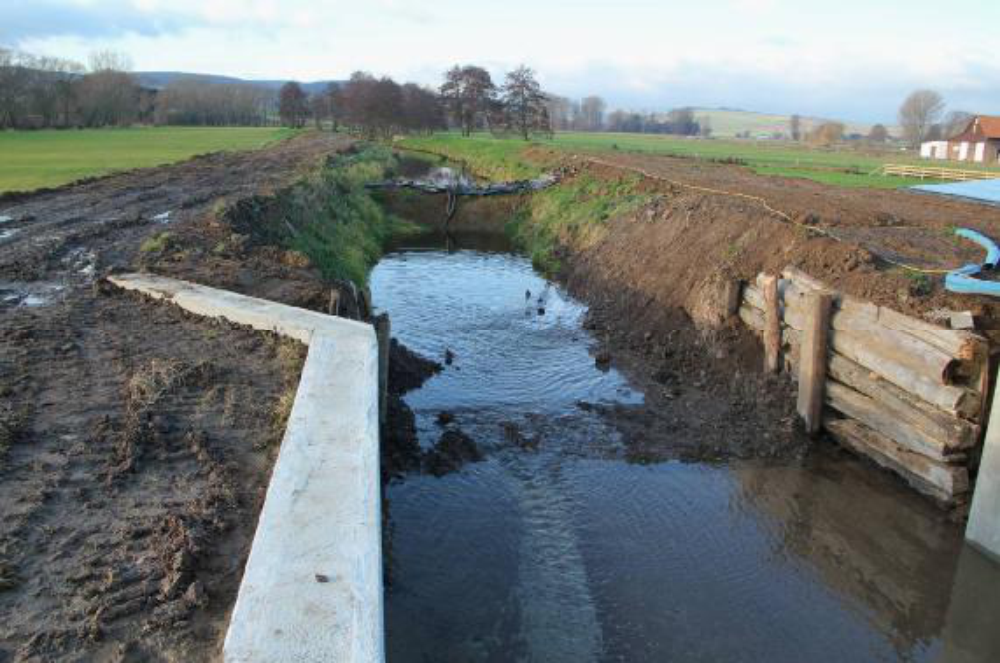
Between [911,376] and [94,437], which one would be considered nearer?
[94,437]

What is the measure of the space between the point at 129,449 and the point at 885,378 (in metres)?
9.56

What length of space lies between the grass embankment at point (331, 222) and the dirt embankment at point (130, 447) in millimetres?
3631

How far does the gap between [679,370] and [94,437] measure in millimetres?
10752

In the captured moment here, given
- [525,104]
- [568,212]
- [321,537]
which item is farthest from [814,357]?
[525,104]

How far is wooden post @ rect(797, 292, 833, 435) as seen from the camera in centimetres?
1178

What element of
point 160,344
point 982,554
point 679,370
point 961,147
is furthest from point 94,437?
point 961,147

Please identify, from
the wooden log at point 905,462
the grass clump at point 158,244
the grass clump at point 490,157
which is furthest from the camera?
the grass clump at point 490,157

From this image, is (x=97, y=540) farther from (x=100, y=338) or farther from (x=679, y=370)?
(x=679, y=370)

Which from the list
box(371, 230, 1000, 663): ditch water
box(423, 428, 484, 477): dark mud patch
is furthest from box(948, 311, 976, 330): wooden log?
box(423, 428, 484, 477): dark mud patch

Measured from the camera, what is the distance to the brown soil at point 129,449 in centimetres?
452

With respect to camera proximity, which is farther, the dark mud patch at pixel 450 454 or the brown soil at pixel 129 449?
the dark mud patch at pixel 450 454

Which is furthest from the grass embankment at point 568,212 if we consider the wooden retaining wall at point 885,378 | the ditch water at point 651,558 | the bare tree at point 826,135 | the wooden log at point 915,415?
the bare tree at point 826,135

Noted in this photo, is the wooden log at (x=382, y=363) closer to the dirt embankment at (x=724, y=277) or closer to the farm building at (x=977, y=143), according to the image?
the dirt embankment at (x=724, y=277)

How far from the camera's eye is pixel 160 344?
9.50 metres
